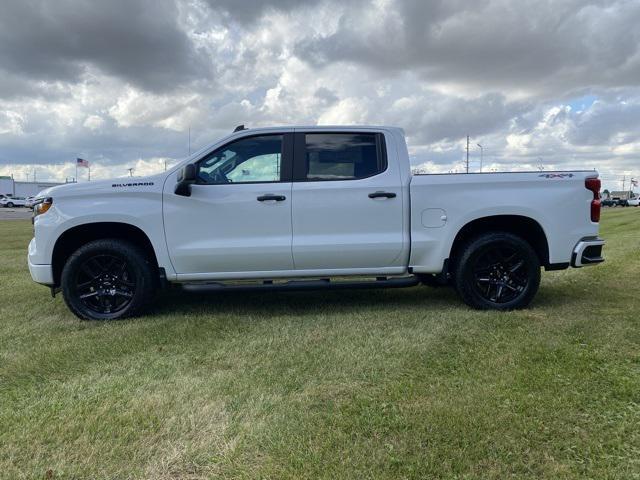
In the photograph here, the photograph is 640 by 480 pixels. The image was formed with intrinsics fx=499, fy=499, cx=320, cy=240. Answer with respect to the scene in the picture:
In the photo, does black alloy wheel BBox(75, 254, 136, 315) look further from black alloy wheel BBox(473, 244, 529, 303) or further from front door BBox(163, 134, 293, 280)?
black alloy wheel BBox(473, 244, 529, 303)

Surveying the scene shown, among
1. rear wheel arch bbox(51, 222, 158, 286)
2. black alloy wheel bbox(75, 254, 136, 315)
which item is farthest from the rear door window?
black alloy wheel bbox(75, 254, 136, 315)

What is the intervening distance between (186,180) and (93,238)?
1325mm

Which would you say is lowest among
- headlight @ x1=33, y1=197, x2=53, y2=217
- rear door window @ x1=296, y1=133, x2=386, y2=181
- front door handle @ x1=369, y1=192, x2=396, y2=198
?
headlight @ x1=33, y1=197, x2=53, y2=217

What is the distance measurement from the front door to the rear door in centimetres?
17

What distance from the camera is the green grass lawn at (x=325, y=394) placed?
243cm

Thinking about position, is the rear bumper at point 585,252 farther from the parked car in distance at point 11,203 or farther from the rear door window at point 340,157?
the parked car in distance at point 11,203

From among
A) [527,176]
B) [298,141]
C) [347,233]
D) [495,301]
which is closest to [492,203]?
[527,176]

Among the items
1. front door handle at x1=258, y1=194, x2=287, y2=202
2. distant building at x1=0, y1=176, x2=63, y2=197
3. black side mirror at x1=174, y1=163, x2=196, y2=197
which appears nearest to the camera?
black side mirror at x1=174, y1=163, x2=196, y2=197

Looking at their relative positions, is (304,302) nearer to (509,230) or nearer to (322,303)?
(322,303)

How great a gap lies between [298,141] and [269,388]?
8.84ft

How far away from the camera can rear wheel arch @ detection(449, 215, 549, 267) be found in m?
5.13

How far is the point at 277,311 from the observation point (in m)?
5.30

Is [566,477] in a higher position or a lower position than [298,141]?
lower

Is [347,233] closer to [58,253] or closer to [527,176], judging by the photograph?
[527,176]
